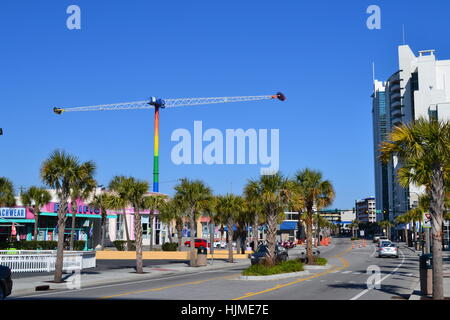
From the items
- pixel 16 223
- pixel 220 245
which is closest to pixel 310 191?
pixel 16 223

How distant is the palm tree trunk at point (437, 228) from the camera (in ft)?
56.2

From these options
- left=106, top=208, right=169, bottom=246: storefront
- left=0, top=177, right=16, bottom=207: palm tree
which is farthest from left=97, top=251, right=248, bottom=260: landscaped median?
left=106, top=208, right=169, bottom=246: storefront

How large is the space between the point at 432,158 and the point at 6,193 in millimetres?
42650

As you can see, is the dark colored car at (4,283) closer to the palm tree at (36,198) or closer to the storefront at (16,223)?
the palm tree at (36,198)

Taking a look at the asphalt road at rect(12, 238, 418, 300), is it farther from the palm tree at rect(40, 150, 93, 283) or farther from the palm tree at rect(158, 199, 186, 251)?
the palm tree at rect(158, 199, 186, 251)

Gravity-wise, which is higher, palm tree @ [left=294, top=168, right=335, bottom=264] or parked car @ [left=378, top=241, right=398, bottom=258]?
palm tree @ [left=294, top=168, right=335, bottom=264]

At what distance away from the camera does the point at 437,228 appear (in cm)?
1719

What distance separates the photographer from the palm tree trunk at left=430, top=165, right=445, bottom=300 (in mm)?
17125

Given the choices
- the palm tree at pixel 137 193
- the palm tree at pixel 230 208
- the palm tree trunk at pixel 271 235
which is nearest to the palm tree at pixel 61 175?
the palm tree at pixel 137 193

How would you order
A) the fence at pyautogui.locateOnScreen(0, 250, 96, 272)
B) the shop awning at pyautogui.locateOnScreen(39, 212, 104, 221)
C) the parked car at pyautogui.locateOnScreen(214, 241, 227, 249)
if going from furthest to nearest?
the parked car at pyautogui.locateOnScreen(214, 241, 227, 249) < the shop awning at pyautogui.locateOnScreen(39, 212, 104, 221) < the fence at pyautogui.locateOnScreen(0, 250, 96, 272)
